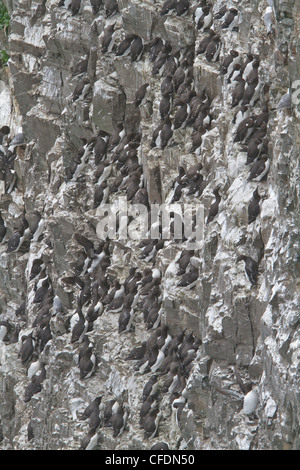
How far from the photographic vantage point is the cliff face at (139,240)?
46.2 feet

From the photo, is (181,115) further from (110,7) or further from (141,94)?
(110,7)

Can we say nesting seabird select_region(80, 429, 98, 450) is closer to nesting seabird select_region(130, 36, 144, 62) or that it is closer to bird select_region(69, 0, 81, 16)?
nesting seabird select_region(130, 36, 144, 62)

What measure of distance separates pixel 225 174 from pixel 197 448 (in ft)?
13.4

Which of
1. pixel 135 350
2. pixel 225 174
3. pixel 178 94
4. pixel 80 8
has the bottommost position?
pixel 135 350

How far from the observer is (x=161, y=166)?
1917cm

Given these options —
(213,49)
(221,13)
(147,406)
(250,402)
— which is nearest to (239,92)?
(213,49)

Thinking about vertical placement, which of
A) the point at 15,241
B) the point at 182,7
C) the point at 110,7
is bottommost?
the point at 15,241

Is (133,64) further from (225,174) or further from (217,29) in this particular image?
(225,174)

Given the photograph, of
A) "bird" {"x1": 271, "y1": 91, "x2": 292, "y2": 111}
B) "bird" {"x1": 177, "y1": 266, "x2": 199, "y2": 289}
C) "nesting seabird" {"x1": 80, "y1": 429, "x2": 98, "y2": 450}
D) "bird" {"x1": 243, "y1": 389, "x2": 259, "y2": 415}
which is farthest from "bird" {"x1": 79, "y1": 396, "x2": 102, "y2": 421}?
"bird" {"x1": 271, "y1": 91, "x2": 292, "y2": 111}

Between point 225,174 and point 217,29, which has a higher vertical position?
point 217,29

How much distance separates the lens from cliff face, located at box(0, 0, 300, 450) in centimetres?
1407

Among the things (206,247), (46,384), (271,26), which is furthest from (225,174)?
(46,384)

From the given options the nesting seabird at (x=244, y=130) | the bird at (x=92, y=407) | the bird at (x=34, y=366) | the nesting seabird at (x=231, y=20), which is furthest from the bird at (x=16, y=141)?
the nesting seabird at (x=244, y=130)

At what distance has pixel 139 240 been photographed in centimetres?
1984
